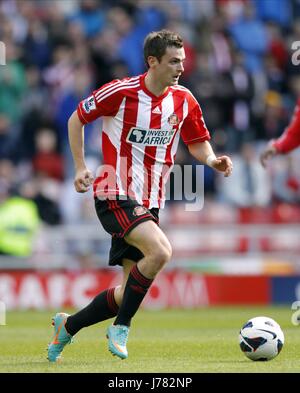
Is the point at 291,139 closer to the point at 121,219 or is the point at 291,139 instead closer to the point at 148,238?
the point at 121,219

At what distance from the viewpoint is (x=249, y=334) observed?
8.20m

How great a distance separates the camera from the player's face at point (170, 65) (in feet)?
27.5

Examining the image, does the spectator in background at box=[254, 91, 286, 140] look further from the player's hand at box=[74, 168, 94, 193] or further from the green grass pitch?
the player's hand at box=[74, 168, 94, 193]

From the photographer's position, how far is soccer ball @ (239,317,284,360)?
8117 millimetres

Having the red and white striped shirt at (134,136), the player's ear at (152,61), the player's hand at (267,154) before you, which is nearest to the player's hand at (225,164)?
the red and white striped shirt at (134,136)

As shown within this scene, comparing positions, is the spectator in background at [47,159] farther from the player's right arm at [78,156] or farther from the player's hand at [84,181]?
the player's hand at [84,181]

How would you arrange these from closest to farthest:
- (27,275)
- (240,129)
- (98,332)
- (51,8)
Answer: (98,332)
(27,275)
(240,129)
(51,8)

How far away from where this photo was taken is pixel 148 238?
7965mm

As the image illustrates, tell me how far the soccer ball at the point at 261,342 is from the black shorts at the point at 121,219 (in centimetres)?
97

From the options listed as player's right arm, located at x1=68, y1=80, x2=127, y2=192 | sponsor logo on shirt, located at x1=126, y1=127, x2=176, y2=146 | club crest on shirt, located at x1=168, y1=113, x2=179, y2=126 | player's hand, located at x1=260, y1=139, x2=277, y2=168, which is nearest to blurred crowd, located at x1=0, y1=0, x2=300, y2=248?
player's hand, located at x1=260, y1=139, x2=277, y2=168

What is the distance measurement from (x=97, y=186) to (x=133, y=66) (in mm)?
10543

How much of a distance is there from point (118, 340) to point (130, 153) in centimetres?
142
